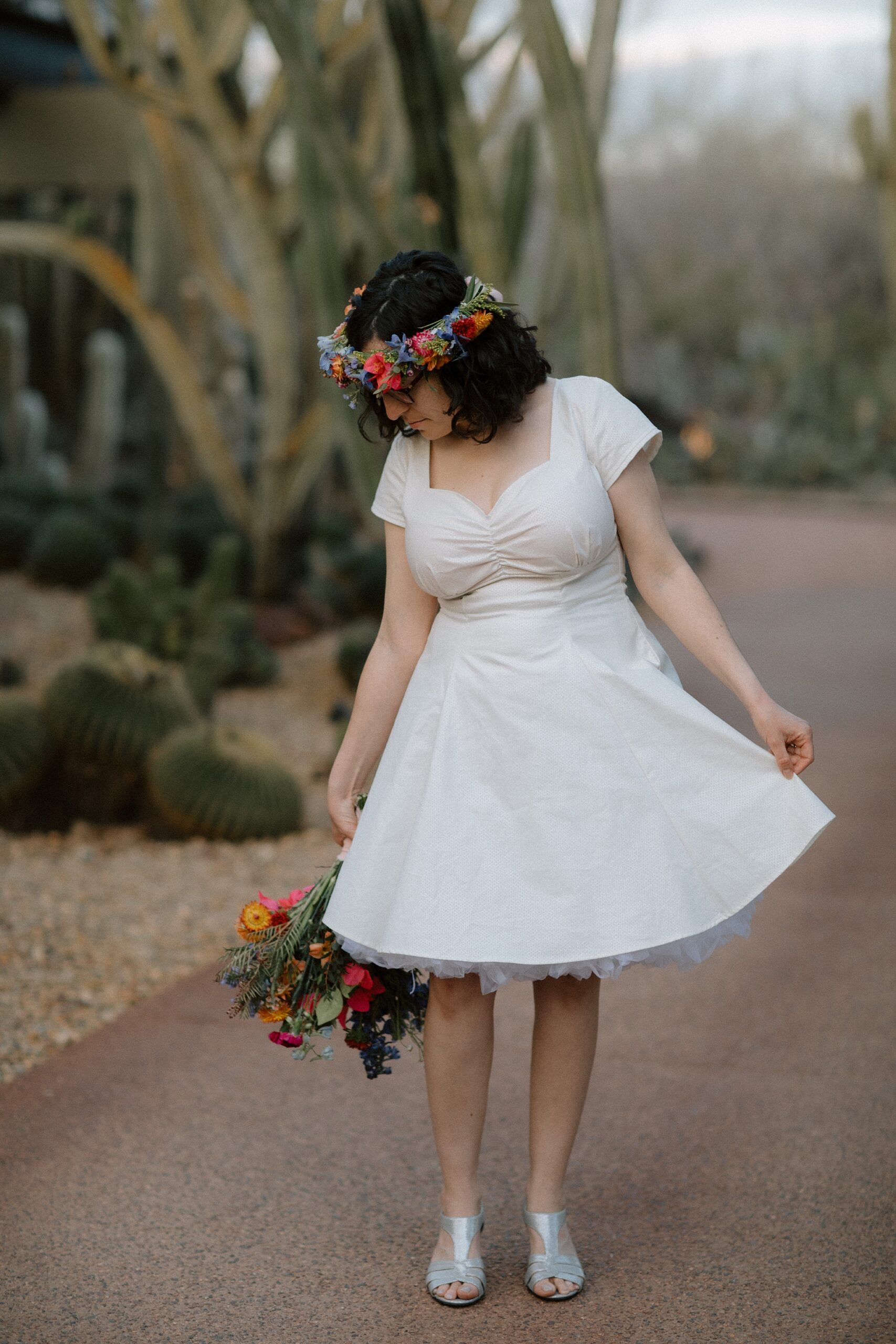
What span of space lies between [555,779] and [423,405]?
712mm

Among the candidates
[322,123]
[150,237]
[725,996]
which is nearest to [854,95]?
[150,237]

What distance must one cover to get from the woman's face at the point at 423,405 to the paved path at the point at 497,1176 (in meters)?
1.63

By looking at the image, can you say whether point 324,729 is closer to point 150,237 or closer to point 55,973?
point 55,973

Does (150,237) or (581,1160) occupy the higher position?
(150,237)

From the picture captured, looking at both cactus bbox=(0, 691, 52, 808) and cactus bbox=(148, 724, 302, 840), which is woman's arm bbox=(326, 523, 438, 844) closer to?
cactus bbox=(148, 724, 302, 840)

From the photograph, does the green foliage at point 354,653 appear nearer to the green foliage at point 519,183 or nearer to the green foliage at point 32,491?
the green foliage at point 519,183

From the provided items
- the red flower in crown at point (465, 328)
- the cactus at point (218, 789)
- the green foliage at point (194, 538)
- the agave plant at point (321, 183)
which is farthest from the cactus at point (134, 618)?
the red flower in crown at point (465, 328)

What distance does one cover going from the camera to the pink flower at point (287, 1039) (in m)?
2.60

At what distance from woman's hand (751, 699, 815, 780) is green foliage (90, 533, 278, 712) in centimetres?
459

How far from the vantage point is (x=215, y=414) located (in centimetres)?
938

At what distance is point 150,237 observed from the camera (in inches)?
365

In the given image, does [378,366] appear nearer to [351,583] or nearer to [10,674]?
[10,674]

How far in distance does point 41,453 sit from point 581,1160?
10.6 meters

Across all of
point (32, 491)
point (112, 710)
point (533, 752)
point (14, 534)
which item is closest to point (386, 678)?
point (533, 752)
